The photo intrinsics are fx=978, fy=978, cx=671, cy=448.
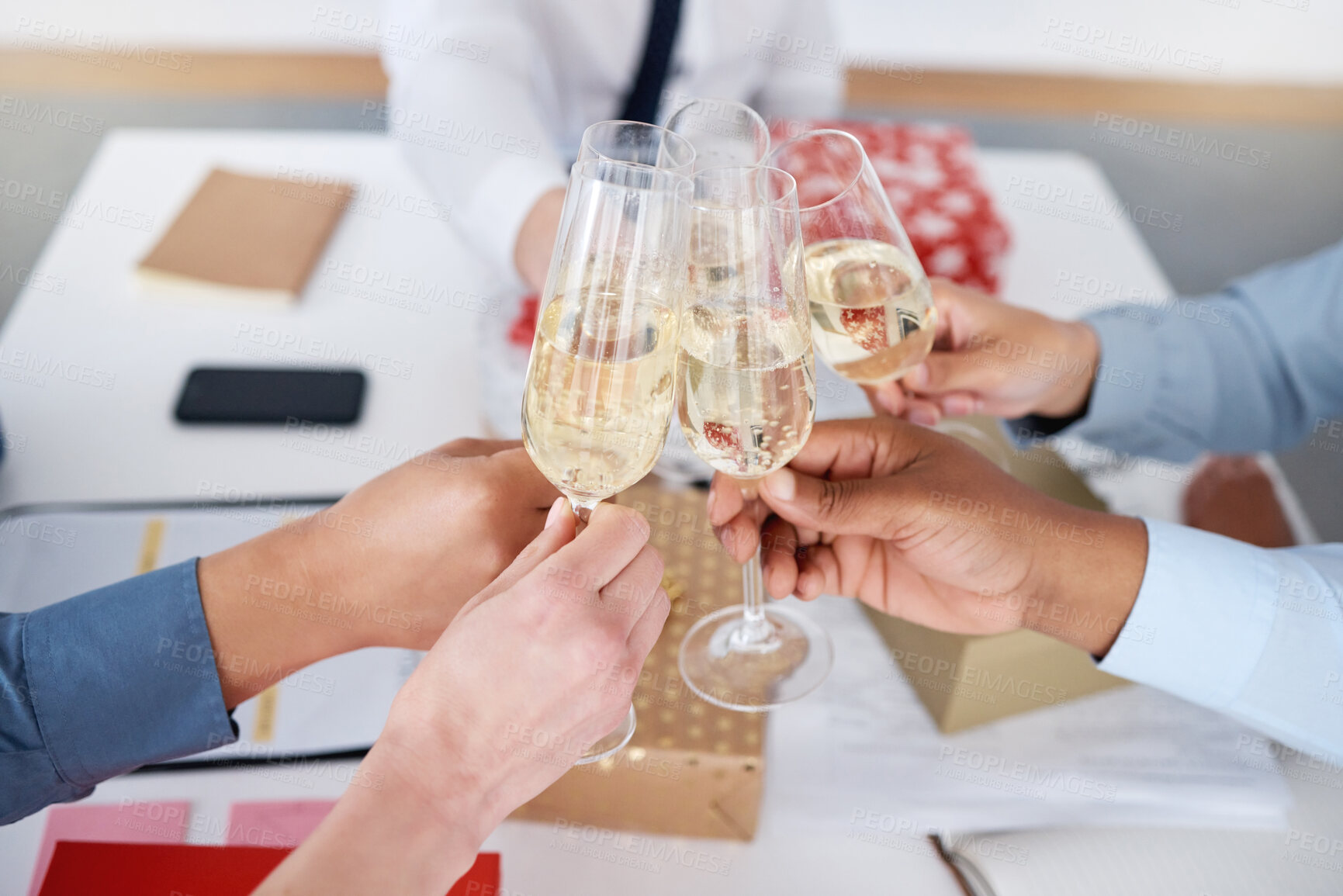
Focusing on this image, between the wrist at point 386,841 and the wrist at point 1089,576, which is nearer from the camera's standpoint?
the wrist at point 386,841

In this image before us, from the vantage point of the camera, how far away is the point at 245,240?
1544mm

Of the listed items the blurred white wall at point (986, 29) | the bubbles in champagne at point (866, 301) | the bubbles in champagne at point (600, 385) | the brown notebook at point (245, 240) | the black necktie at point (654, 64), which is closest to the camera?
the bubbles in champagne at point (600, 385)

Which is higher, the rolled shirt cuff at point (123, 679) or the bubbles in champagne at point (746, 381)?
the bubbles in champagne at point (746, 381)

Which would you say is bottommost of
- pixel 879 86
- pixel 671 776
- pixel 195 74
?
pixel 195 74

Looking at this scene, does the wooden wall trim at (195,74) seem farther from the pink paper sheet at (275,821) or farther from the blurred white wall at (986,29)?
the pink paper sheet at (275,821)

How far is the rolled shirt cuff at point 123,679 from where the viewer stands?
2.77 ft

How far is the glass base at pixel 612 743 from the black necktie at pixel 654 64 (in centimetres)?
124

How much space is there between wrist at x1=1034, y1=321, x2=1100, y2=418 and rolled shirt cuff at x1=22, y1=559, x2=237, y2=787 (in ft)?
3.31

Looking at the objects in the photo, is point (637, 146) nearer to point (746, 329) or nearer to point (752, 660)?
point (746, 329)

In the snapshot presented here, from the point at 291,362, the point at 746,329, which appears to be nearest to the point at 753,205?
the point at 746,329

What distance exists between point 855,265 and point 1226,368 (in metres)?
0.73

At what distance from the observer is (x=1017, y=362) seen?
47.1 inches

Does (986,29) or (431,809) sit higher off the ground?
(986,29)

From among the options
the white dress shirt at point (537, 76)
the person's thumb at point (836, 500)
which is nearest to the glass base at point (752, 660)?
the person's thumb at point (836, 500)
